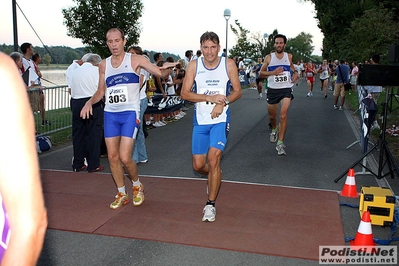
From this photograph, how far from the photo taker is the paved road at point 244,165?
172 inches

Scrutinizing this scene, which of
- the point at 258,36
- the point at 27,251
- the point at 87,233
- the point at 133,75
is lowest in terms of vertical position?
the point at 87,233

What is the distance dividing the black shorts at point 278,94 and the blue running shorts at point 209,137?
172 inches

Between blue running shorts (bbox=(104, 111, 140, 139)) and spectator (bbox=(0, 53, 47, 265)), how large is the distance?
4.46 meters

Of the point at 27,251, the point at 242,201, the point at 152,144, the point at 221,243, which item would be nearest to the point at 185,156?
the point at 152,144

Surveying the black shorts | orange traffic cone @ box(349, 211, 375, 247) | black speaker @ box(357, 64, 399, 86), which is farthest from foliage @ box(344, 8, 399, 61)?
orange traffic cone @ box(349, 211, 375, 247)

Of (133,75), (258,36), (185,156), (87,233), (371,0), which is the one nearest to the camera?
(87,233)

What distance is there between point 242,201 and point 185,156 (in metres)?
3.14

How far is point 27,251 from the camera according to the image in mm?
1240

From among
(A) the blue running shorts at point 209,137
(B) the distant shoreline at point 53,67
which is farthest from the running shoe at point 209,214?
(B) the distant shoreline at point 53,67

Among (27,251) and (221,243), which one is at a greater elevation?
(27,251)

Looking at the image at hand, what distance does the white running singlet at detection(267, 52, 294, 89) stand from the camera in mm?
9438

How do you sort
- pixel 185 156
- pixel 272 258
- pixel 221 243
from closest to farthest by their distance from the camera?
pixel 272 258, pixel 221 243, pixel 185 156

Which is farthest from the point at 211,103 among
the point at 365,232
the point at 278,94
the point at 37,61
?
the point at 37,61

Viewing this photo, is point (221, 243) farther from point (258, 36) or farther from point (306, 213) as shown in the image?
point (258, 36)
